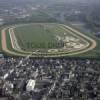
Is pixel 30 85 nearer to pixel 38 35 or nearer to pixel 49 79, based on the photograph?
pixel 49 79

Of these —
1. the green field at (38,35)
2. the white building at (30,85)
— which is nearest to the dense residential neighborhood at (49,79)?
the white building at (30,85)

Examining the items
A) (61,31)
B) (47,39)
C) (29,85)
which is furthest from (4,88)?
(61,31)

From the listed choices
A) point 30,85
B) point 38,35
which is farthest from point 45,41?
point 30,85

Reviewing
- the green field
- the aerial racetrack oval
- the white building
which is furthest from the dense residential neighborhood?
the green field

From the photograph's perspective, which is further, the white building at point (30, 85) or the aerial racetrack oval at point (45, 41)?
the aerial racetrack oval at point (45, 41)

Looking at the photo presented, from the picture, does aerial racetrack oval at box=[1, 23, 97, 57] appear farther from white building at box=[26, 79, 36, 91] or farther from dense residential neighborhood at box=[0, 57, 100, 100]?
white building at box=[26, 79, 36, 91]

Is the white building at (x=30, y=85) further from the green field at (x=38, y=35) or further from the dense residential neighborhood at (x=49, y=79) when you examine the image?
the green field at (x=38, y=35)

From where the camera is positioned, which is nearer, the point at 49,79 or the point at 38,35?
the point at 49,79

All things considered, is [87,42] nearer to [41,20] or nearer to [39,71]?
[39,71]
